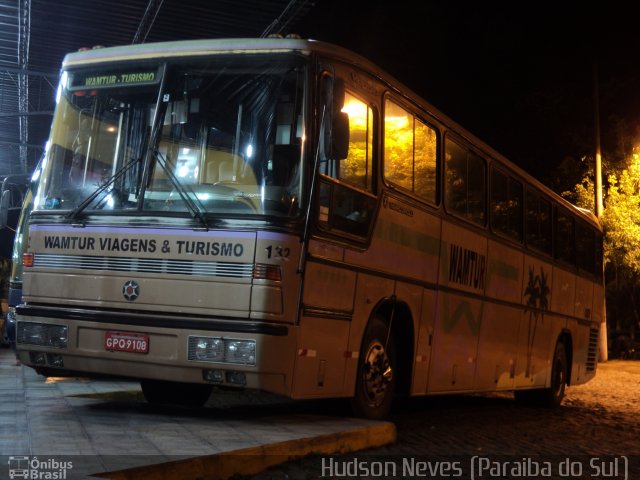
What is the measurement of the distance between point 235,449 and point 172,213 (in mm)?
2296

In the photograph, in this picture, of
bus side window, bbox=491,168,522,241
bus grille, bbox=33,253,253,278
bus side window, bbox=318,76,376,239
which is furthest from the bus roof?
bus side window, bbox=491,168,522,241

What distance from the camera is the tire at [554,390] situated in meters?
15.5

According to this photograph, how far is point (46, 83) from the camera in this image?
79.6ft

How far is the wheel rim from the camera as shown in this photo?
9.20m

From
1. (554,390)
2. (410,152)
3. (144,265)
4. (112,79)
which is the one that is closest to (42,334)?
(144,265)

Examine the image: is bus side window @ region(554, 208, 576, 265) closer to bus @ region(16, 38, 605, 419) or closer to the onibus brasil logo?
bus @ region(16, 38, 605, 419)

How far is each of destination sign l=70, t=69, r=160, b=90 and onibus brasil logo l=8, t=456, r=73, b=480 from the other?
12.4 ft

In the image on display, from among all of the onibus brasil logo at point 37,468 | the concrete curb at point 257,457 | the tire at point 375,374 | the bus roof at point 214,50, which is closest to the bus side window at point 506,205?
the tire at point 375,374

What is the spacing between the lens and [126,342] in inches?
312

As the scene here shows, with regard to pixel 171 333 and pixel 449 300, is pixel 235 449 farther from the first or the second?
pixel 449 300

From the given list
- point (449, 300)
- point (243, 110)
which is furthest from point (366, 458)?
point (449, 300)

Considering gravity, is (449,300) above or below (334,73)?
below

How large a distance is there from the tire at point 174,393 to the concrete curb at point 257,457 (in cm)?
241

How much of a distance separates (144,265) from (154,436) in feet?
5.24
